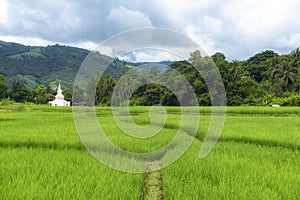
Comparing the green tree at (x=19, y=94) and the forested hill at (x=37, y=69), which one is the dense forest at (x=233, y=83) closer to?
the green tree at (x=19, y=94)

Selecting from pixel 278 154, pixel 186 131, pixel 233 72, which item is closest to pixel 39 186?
pixel 278 154

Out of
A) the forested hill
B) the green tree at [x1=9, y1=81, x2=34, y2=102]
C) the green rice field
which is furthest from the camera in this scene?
the forested hill

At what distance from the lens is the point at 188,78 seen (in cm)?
2930

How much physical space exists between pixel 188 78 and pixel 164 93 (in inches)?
120

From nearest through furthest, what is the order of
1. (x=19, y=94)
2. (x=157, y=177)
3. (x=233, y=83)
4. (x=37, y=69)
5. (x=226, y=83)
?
(x=157, y=177)
(x=233, y=83)
(x=226, y=83)
(x=19, y=94)
(x=37, y=69)

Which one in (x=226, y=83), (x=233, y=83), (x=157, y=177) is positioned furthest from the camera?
(x=226, y=83)

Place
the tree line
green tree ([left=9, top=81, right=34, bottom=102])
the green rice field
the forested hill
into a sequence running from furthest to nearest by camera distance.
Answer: the forested hill → green tree ([left=9, top=81, right=34, bottom=102]) → the tree line → the green rice field

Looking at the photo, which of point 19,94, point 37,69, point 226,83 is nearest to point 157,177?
point 226,83

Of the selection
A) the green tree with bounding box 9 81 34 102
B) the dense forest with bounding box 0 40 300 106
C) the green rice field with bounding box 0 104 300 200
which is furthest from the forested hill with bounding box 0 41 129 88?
the green rice field with bounding box 0 104 300 200

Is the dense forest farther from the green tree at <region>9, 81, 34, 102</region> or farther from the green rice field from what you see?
the green rice field

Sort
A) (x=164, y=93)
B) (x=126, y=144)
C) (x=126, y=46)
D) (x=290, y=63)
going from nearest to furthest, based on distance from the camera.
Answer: (x=126, y=144), (x=126, y=46), (x=164, y=93), (x=290, y=63)

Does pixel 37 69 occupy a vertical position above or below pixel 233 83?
above

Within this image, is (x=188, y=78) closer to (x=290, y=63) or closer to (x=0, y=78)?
(x=290, y=63)

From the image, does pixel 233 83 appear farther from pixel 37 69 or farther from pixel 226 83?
pixel 37 69
